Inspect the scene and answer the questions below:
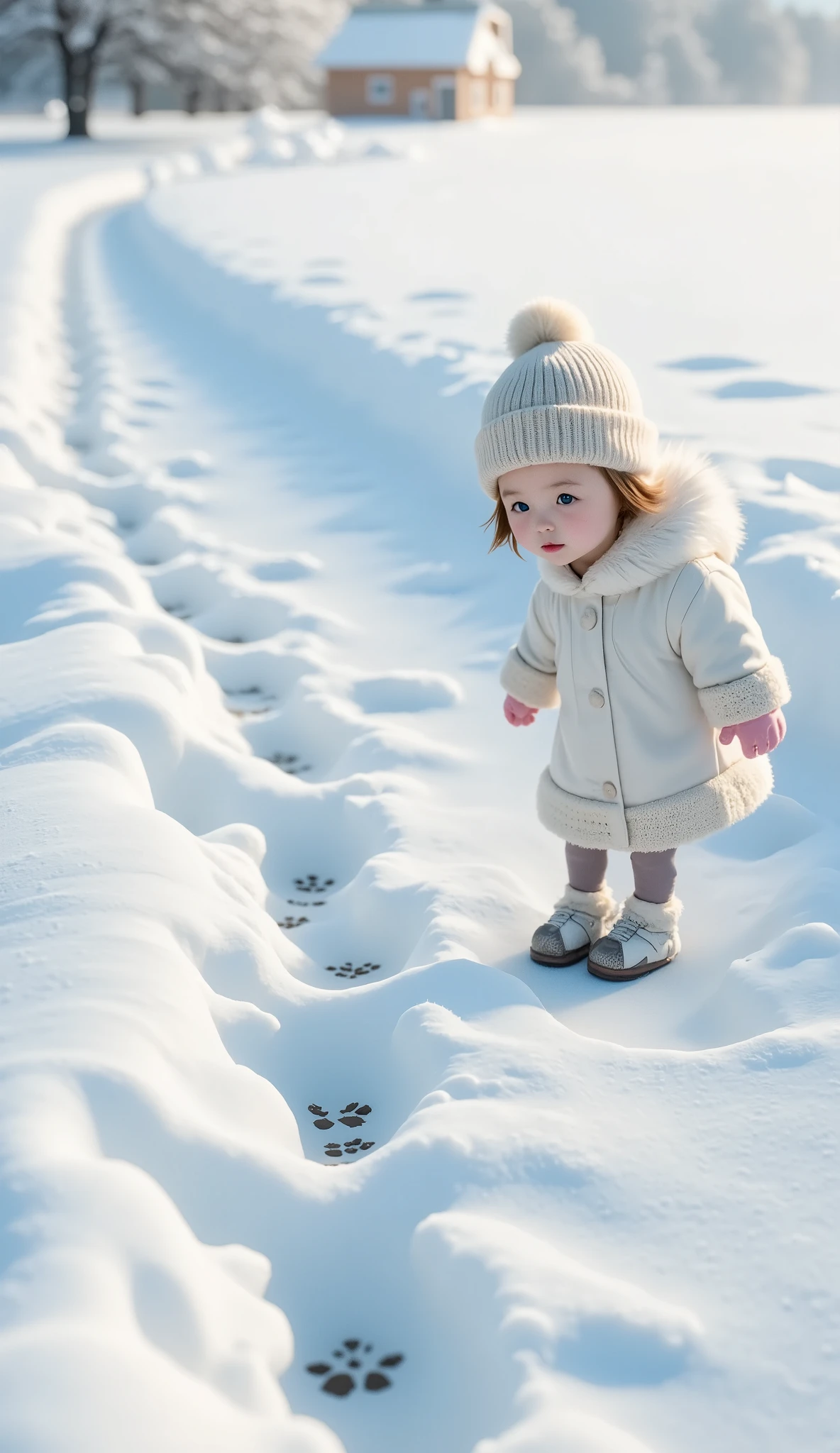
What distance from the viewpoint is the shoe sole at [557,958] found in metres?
2.16

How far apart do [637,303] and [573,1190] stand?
19.5 feet

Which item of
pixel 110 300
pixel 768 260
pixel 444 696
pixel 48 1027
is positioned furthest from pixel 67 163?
pixel 48 1027

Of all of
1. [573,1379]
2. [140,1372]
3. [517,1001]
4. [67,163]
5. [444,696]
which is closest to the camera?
[140,1372]

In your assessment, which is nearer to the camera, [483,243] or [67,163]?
[483,243]

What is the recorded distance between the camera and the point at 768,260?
26.4 feet

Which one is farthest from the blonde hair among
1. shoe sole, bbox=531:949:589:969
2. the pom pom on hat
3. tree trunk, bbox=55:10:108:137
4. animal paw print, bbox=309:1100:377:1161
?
tree trunk, bbox=55:10:108:137

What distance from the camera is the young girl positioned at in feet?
6.56

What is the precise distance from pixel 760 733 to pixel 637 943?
1.33 feet

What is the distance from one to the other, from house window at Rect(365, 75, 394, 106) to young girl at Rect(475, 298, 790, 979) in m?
34.0

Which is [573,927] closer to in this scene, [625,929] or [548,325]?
[625,929]

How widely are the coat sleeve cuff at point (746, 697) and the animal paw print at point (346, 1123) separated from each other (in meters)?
0.79

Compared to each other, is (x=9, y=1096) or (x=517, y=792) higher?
(x=9, y=1096)

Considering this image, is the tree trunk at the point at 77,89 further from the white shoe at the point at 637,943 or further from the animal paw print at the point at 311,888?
the white shoe at the point at 637,943

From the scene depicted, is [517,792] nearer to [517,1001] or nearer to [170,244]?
[517,1001]
